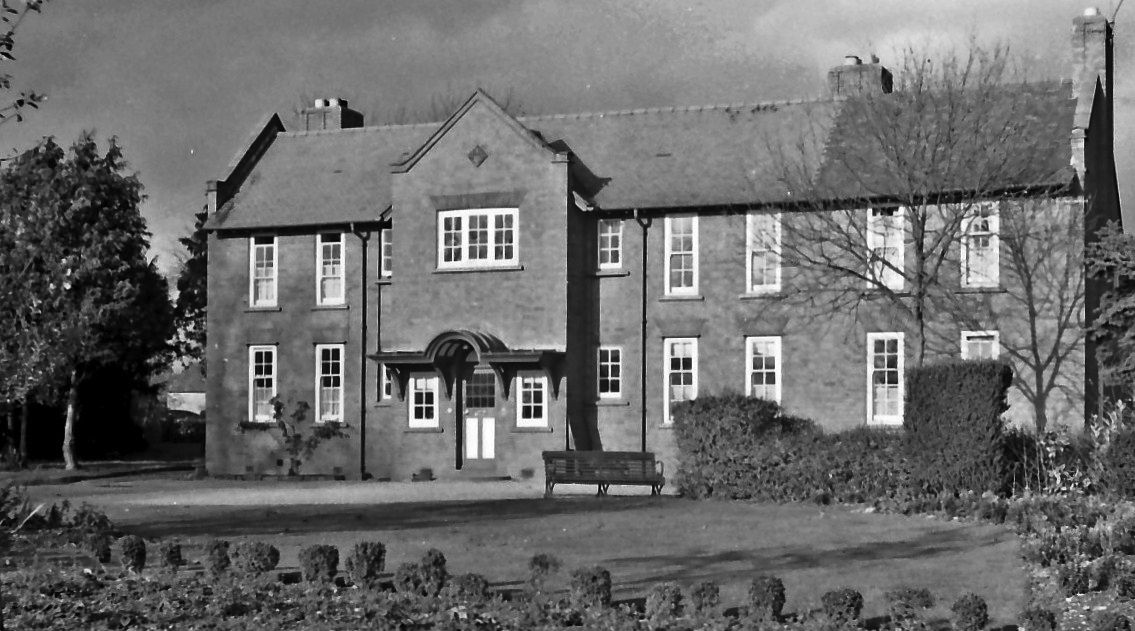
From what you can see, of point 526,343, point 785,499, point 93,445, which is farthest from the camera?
point 93,445

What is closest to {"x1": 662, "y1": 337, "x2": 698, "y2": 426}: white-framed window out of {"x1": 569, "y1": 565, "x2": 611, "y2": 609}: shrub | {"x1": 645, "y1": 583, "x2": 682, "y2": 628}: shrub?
{"x1": 569, "y1": 565, "x2": 611, "y2": 609}: shrub

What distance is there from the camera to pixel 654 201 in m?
38.7

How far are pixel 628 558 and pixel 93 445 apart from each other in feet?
134

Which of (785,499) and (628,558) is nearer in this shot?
(628,558)

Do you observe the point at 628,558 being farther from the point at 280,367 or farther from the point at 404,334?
the point at 280,367

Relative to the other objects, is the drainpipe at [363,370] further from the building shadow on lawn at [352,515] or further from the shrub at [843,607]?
the shrub at [843,607]

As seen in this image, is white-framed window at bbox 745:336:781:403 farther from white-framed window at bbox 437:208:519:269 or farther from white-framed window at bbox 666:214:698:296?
white-framed window at bbox 437:208:519:269

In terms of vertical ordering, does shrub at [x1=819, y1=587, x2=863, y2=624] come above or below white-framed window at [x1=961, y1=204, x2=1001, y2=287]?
below

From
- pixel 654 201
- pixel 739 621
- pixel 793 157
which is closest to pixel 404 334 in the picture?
pixel 654 201

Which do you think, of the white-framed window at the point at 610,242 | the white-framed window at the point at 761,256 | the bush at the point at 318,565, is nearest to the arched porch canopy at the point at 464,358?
the white-framed window at the point at 610,242

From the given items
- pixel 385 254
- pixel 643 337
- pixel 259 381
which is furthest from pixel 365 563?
pixel 259 381

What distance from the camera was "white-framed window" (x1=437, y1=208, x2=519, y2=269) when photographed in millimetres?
39125

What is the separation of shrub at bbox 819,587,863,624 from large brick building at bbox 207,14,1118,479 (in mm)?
22723

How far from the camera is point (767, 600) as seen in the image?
1400 cm
